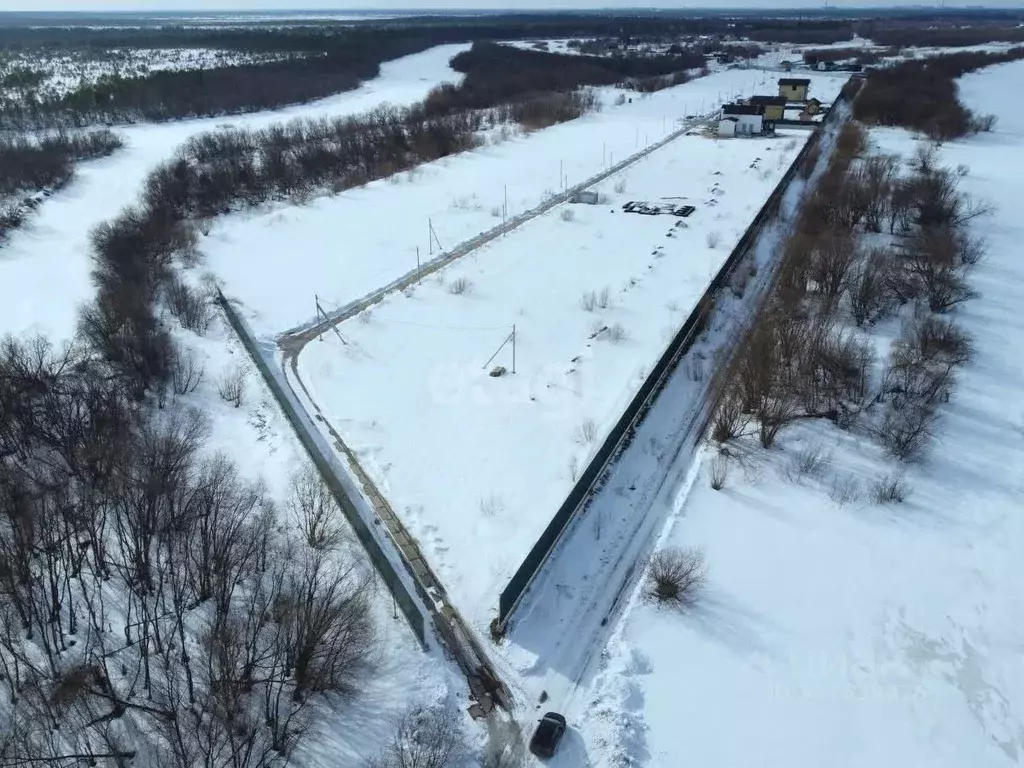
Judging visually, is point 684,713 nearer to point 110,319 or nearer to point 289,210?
point 110,319

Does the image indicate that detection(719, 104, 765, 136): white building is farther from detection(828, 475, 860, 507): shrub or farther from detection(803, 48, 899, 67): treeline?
detection(803, 48, 899, 67): treeline

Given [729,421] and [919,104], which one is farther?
[919,104]

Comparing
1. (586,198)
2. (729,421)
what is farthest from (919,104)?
(729,421)

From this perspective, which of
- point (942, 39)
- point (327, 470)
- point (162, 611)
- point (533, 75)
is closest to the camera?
point (162, 611)

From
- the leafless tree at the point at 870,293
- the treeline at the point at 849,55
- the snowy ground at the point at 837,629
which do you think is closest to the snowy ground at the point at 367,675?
the snowy ground at the point at 837,629

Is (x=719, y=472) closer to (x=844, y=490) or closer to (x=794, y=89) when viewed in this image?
(x=844, y=490)

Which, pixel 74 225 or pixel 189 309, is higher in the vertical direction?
pixel 74 225

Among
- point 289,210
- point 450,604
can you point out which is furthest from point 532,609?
point 289,210

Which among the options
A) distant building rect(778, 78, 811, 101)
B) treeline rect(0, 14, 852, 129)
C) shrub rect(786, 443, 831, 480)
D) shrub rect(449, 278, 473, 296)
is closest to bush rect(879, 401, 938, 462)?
shrub rect(786, 443, 831, 480)
